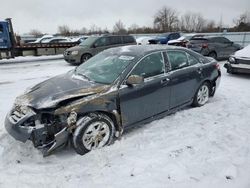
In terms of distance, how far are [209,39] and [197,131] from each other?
1083 centimetres

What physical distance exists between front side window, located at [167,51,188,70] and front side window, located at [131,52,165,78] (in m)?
0.28

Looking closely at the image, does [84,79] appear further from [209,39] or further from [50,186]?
[209,39]

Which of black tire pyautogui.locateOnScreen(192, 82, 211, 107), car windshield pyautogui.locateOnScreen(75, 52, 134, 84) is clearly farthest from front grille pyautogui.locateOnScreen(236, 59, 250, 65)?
car windshield pyautogui.locateOnScreen(75, 52, 134, 84)

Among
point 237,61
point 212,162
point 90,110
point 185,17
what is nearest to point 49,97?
point 90,110

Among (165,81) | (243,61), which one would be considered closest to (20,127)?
(165,81)

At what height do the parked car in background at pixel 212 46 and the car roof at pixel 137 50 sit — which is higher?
the car roof at pixel 137 50

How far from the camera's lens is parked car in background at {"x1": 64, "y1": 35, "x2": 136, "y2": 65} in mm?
13424

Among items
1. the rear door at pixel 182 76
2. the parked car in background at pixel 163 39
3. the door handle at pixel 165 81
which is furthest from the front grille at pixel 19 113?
the parked car in background at pixel 163 39

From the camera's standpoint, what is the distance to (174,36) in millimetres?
24781

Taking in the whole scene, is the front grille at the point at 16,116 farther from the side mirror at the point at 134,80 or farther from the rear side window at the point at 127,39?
the rear side window at the point at 127,39

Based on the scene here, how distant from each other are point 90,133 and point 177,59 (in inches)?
99.2

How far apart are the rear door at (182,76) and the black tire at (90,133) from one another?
1.61 meters

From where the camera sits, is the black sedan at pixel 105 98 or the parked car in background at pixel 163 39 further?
the parked car in background at pixel 163 39

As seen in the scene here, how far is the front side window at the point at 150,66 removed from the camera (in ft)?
14.3
